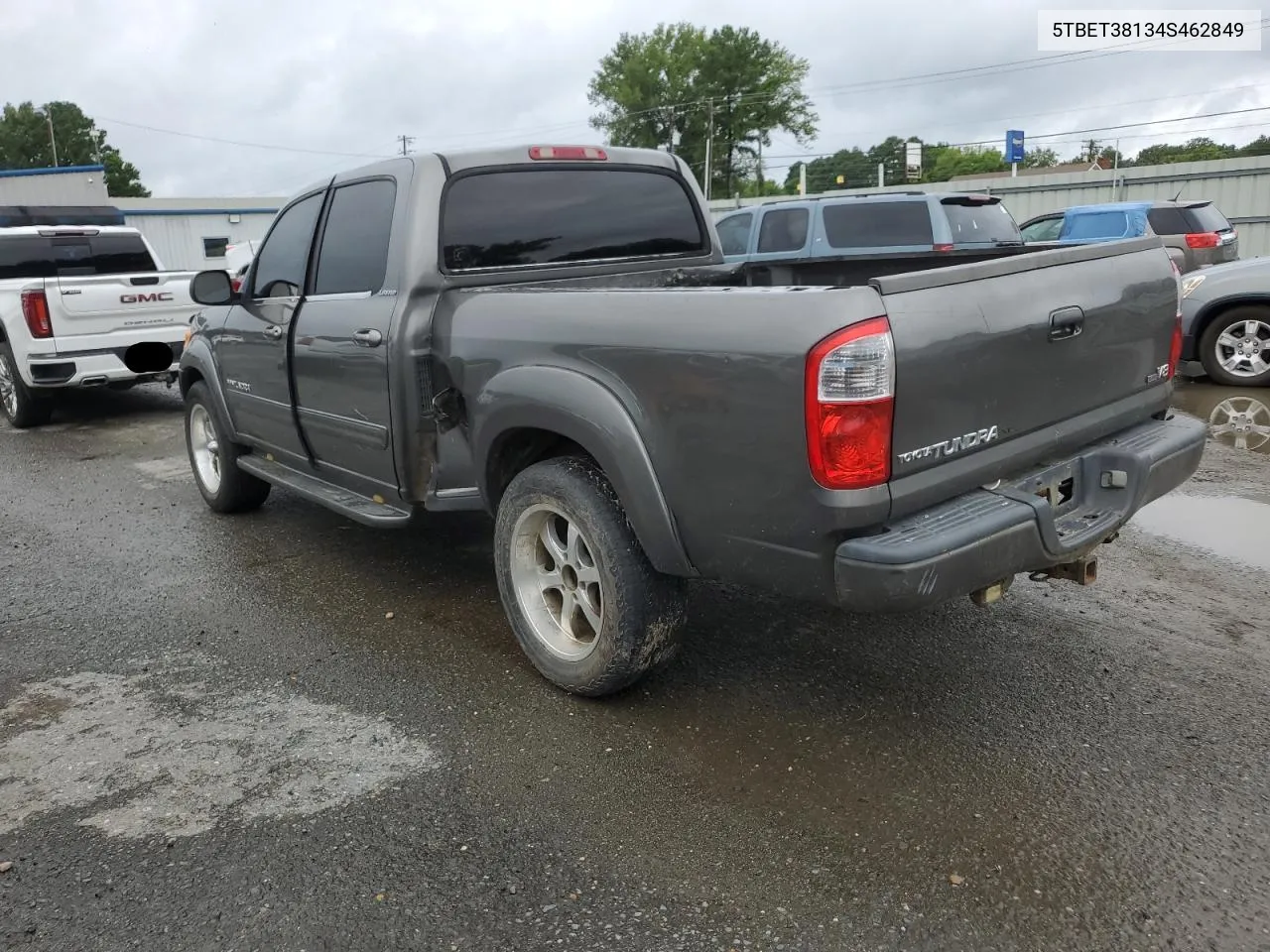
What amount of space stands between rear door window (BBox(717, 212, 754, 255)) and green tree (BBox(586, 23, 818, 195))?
63.2 metres

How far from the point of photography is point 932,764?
312cm

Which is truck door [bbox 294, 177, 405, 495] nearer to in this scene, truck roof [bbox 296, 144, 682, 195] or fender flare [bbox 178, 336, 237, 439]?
truck roof [bbox 296, 144, 682, 195]

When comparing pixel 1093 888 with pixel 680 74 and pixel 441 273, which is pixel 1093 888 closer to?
pixel 441 273

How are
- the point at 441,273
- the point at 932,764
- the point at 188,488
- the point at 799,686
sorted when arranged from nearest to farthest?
the point at 932,764
the point at 799,686
the point at 441,273
the point at 188,488

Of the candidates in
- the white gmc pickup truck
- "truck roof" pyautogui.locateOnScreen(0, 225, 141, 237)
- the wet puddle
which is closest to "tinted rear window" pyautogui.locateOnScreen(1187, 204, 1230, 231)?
the wet puddle

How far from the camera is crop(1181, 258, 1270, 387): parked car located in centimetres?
880

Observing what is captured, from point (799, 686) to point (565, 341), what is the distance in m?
1.54

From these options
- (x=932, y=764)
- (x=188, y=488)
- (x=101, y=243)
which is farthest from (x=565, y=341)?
(x=101, y=243)

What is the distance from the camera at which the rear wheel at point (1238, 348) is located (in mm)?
8945

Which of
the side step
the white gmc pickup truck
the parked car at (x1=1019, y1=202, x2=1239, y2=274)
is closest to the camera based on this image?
the side step

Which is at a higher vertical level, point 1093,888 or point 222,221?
point 222,221

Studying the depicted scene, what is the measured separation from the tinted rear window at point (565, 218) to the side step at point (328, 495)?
110 cm

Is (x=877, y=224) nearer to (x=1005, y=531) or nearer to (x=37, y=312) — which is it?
(x=37, y=312)

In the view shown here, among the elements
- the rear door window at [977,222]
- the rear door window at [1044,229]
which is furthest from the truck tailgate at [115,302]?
the rear door window at [1044,229]
